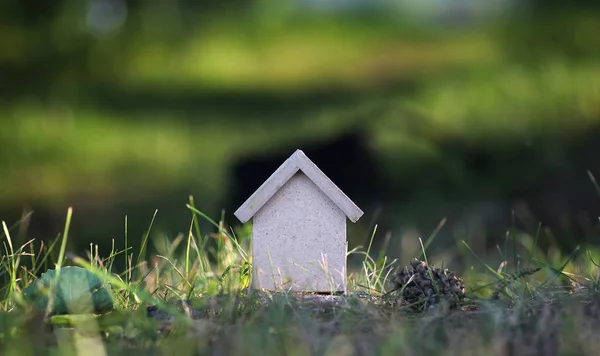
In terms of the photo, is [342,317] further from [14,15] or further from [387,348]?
[14,15]

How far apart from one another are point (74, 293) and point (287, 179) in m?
0.33

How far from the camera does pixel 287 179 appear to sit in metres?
1.07

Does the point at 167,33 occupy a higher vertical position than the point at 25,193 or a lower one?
higher

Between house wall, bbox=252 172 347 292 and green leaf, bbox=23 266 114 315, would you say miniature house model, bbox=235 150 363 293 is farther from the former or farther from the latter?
green leaf, bbox=23 266 114 315

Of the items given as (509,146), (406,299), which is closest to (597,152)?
(509,146)

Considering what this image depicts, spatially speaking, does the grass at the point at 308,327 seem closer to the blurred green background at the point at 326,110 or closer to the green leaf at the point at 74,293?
the green leaf at the point at 74,293

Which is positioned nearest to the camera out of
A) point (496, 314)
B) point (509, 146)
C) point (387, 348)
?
point (387, 348)

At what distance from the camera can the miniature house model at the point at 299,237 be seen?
1.09 m

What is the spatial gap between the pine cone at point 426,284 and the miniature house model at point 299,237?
96 millimetres

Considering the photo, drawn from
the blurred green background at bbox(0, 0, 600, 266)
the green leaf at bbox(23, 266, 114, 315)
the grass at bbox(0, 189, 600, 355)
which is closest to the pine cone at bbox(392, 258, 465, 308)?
the grass at bbox(0, 189, 600, 355)

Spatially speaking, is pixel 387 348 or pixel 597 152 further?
pixel 597 152

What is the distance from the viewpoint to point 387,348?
0.79 meters

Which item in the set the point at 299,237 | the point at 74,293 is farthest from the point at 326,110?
the point at 74,293

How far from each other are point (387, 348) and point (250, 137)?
2.31 metres
